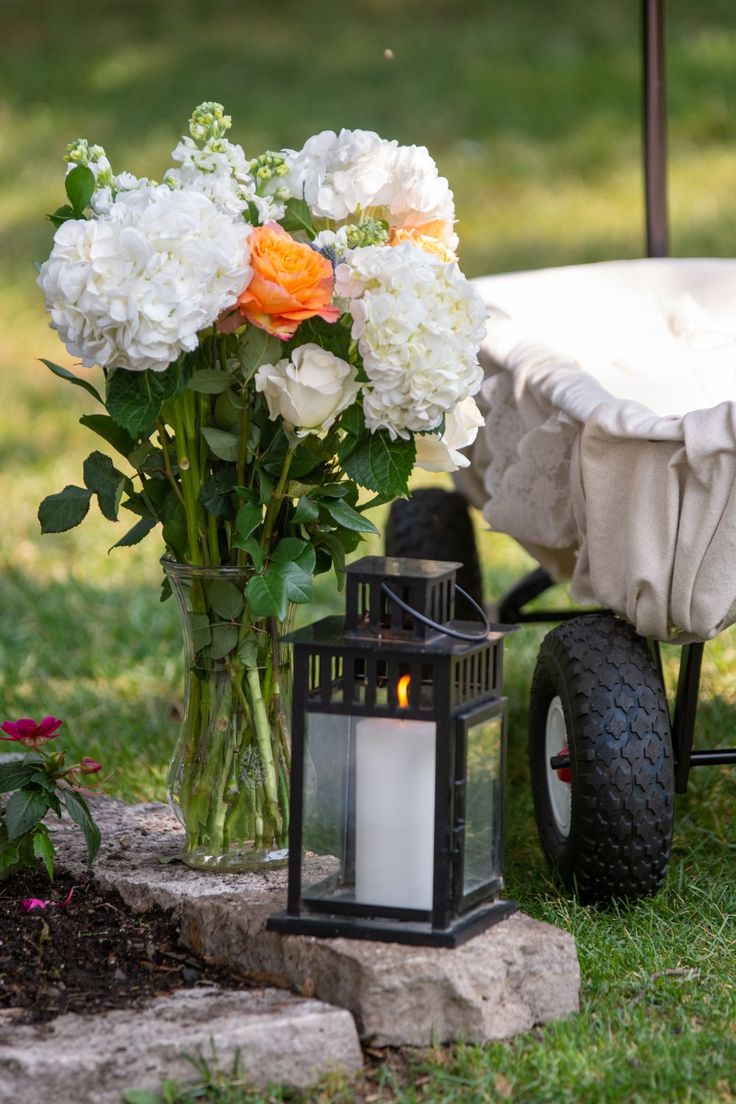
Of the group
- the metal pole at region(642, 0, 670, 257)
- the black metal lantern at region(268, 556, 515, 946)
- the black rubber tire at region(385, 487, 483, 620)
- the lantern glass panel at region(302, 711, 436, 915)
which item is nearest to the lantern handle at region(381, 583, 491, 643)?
the black metal lantern at region(268, 556, 515, 946)

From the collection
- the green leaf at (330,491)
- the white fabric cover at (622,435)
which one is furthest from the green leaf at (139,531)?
the white fabric cover at (622,435)

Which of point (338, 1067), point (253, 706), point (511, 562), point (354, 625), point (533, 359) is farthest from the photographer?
point (511, 562)

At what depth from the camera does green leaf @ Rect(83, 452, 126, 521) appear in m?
1.88

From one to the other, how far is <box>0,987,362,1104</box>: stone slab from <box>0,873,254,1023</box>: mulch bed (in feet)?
0.17

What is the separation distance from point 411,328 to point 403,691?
1.30 feet

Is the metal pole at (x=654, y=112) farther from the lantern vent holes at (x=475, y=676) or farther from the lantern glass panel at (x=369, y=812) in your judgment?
the lantern glass panel at (x=369, y=812)

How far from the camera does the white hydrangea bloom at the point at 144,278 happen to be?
5.37ft

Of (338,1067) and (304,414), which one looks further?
(304,414)

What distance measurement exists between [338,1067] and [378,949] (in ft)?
0.43

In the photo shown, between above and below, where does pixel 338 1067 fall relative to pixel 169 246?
below

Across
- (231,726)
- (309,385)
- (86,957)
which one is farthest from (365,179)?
(86,957)

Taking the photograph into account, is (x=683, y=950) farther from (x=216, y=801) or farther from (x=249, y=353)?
(x=249, y=353)

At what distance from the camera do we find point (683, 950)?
200 cm

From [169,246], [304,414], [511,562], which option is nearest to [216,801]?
[304,414]
